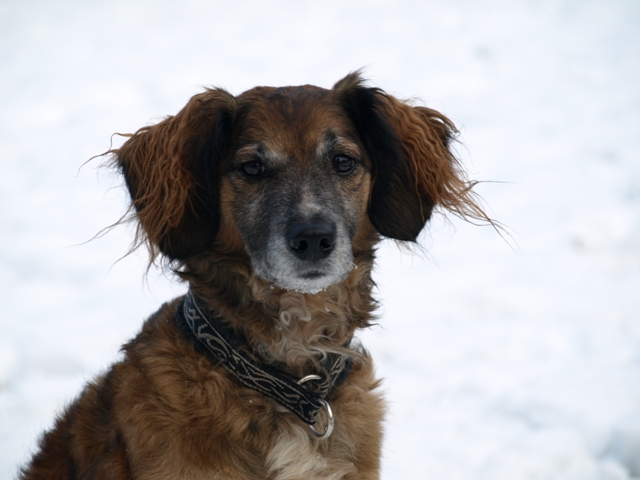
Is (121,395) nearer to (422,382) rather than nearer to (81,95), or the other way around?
(422,382)

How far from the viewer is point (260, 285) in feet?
11.0

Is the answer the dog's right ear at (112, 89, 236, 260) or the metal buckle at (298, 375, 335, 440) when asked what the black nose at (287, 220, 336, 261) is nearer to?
the dog's right ear at (112, 89, 236, 260)

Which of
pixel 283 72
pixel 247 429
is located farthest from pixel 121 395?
pixel 283 72

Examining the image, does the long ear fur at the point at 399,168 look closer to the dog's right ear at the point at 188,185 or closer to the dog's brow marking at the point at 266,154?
the dog's brow marking at the point at 266,154

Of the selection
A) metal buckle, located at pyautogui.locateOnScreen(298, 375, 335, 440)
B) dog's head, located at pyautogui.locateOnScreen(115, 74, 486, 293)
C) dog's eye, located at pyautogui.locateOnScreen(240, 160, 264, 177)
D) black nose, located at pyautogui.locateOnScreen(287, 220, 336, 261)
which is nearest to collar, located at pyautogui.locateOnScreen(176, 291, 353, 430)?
metal buckle, located at pyautogui.locateOnScreen(298, 375, 335, 440)

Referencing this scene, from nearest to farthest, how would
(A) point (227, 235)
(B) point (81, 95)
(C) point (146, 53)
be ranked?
(A) point (227, 235)
(B) point (81, 95)
(C) point (146, 53)

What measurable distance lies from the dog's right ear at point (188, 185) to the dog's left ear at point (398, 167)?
2.13 ft

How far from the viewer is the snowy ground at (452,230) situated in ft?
15.3

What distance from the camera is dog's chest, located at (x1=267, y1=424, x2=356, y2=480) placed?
3059 mm

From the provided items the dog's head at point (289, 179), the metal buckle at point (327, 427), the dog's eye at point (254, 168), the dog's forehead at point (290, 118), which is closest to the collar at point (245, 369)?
the metal buckle at point (327, 427)

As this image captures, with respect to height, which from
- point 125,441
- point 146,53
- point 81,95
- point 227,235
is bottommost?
point 125,441

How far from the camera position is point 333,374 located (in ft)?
11.1

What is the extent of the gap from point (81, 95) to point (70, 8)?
2.15 meters

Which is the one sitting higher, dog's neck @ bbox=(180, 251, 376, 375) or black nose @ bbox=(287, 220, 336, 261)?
black nose @ bbox=(287, 220, 336, 261)
